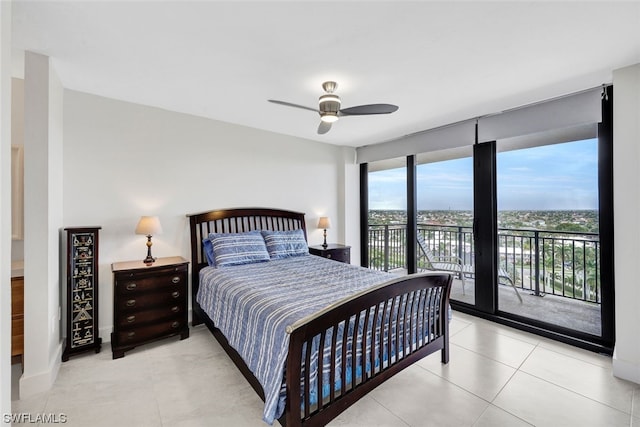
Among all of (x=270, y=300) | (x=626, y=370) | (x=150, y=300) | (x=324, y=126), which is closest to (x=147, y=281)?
(x=150, y=300)

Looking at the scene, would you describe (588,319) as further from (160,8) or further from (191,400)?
(160,8)

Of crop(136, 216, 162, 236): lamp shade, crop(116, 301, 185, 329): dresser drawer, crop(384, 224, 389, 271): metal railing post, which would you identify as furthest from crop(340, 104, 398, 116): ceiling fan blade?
crop(384, 224, 389, 271): metal railing post

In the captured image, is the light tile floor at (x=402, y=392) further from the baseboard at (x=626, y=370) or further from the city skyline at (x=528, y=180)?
the city skyline at (x=528, y=180)

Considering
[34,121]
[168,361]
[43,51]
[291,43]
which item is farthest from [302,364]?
[43,51]

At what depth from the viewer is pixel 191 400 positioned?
2.10 meters

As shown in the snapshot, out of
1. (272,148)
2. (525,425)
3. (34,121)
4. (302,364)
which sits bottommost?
(525,425)

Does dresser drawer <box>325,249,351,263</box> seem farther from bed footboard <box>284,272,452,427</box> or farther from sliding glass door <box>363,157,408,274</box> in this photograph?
bed footboard <box>284,272,452,427</box>

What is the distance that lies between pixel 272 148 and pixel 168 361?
292 centimetres

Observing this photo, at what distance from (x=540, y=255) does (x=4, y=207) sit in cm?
528

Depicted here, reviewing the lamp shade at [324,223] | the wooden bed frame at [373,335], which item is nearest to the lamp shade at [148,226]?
the wooden bed frame at [373,335]

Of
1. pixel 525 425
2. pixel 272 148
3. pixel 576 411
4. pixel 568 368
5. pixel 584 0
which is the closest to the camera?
pixel 584 0

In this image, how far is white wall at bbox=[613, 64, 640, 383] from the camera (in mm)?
2281

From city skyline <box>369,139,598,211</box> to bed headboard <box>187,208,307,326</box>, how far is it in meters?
1.93

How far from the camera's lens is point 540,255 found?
13.3 feet
